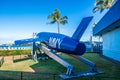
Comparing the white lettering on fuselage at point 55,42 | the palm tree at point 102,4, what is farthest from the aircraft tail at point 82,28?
the palm tree at point 102,4

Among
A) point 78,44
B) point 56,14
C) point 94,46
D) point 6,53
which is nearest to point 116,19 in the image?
point 78,44

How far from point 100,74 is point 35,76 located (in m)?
4.58

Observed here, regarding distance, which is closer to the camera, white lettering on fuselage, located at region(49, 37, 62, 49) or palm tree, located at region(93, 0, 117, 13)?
white lettering on fuselage, located at region(49, 37, 62, 49)

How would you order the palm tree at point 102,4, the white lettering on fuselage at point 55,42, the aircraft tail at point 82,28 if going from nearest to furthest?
the aircraft tail at point 82,28 → the white lettering on fuselage at point 55,42 → the palm tree at point 102,4

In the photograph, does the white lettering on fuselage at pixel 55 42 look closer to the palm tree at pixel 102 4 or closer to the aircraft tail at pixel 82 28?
the aircraft tail at pixel 82 28

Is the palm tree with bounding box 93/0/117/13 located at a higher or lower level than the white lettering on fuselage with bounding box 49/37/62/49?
higher

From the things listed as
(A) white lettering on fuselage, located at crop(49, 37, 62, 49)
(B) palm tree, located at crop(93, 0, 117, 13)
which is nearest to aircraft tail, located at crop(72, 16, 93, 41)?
(A) white lettering on fuselage, located at crop(49, 37, 62, 49)

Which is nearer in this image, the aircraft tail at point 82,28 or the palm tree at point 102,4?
the aircraft tail at point 82,28

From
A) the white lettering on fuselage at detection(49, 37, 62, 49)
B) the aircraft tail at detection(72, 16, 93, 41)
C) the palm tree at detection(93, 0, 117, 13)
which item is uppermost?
the palm tree at detection(93, 0, 117, 13)

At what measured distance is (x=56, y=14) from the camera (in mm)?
61250

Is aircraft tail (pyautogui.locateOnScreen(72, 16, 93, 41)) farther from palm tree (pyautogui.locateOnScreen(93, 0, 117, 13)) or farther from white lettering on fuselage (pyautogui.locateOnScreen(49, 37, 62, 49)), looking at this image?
palm tree (pyautogui.locateOnScreen(93, 0, 117, 13))

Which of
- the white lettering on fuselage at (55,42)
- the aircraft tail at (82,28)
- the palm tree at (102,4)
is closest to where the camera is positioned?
the aircraft tail at (82,28)

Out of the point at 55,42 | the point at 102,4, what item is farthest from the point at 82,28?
the point at 102,4

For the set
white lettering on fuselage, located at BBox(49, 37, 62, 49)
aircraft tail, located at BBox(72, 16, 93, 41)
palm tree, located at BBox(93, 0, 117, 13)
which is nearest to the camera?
aircraft tail, located at BBox(72, 16, 93, 41)
